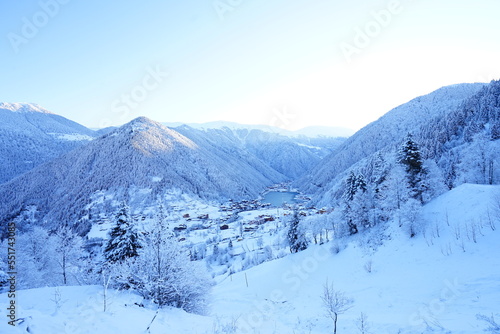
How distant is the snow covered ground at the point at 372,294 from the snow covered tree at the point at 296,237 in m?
8.14

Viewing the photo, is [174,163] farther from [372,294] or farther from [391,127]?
[372,294]

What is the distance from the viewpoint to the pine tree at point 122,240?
21.8 meters

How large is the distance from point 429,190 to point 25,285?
4949 centimetres

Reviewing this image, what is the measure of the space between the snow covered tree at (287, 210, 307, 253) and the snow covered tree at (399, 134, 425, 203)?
18092mm

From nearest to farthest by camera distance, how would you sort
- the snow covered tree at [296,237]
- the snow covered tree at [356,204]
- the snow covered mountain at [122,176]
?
the snow covered tree at [356,204] → the snow covered tree at [296,237] → the snow covered mountain at [122,176]

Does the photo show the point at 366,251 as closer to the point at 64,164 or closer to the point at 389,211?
the point at 389,211

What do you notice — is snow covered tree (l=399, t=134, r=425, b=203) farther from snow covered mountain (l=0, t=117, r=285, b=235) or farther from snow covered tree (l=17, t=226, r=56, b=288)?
snow covered mountain (l=0, t=117, r=285, b=235)

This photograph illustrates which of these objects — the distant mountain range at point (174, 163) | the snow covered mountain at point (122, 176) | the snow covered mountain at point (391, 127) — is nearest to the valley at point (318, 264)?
the distant mountain range at point (174, 163)

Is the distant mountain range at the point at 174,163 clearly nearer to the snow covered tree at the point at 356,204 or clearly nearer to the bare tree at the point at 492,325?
the snow covered tree at the point at 356,204

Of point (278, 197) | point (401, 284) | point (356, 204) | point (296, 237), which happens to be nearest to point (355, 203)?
point (356, 204)

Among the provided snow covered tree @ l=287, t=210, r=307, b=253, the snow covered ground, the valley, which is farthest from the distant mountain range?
the snow covered ground

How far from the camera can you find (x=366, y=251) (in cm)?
2836

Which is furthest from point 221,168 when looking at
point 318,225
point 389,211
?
point 389,211

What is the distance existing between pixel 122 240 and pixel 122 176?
363 ft
